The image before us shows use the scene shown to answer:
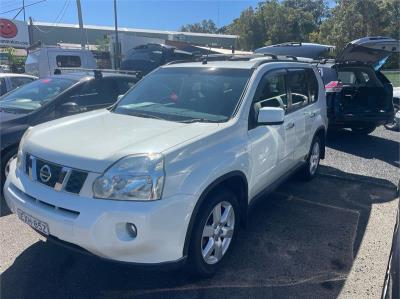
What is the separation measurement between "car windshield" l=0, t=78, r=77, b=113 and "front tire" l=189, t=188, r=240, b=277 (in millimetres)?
3335

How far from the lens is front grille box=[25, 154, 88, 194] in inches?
103

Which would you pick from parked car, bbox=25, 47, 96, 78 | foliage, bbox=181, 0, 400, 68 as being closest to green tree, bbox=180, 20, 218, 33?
foliage, bbox=181, 0, 400, 68

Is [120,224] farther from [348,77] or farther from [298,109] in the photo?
[348,77]

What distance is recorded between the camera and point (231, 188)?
334 cm

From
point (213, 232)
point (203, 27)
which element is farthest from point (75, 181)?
point (203, 27)

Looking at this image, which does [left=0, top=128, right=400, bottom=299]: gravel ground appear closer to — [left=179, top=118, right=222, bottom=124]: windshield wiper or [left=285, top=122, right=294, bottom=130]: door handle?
[left=285, top=122, right=294, bottom=130]: door handle

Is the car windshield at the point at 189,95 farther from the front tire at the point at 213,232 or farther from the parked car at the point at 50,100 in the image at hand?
the parked car at the point at 50,100

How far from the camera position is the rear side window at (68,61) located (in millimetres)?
12852

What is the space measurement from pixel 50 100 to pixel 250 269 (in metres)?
3.67

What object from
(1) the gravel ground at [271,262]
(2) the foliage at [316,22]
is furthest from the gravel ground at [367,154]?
(2) the foliage at [316,22]

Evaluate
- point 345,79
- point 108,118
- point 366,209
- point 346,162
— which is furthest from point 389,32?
point 108,118

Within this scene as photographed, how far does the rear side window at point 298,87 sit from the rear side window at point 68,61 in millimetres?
10004

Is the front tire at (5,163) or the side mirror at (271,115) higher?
the side mirror at (271,115)

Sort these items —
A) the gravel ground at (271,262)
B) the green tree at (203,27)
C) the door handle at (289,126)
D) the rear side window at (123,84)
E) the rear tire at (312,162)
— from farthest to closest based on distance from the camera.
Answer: the green tree at (203,27) < the rear side window at (123,84) < the rear tire at (312,162) < the door handle at (289,126) < the gravel ground at (271,262)
